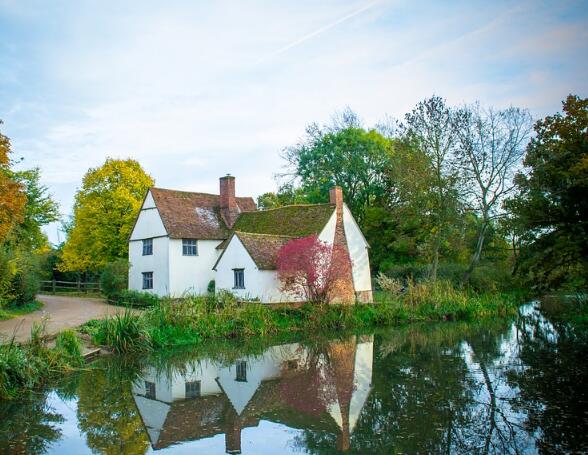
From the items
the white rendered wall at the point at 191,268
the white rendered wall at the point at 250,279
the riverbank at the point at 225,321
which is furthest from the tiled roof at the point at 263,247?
the white rendered wall at the point at 191,268

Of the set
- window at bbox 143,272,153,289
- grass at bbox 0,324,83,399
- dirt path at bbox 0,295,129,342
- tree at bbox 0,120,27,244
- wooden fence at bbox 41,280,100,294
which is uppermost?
tree at bbox 0,120,27,244

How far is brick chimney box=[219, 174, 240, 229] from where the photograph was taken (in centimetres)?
3619

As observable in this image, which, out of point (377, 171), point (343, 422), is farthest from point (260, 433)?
point (377, 171)

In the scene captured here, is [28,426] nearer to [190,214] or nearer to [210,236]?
[210,236]

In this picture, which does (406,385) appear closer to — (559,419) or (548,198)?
(559,419)

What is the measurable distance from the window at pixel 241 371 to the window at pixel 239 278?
38.8 ft

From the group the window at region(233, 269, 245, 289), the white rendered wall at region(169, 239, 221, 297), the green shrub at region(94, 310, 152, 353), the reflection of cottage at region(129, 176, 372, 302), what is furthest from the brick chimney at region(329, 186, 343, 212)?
the green shrub at region(94, 310, 152, 353)

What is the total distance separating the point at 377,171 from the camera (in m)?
45.3

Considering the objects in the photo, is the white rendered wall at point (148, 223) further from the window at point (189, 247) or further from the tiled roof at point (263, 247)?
the tiled roof at point (263, 247)

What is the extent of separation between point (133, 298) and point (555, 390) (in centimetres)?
2465

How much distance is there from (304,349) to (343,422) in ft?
29.4

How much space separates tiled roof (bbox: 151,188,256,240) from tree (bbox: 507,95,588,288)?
19.0 m

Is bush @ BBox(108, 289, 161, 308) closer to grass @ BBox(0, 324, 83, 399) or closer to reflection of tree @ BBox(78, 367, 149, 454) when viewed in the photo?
grass @ BBox(0, 324, 83, 399)

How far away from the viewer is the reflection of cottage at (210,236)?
99.0 ft
